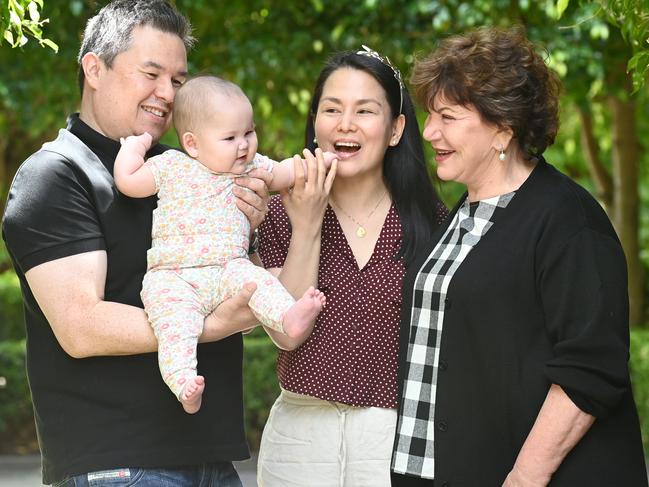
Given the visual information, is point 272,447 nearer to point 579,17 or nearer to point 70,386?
point 70,386

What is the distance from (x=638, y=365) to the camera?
9.11 meters

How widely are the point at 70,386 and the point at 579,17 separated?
18.2ft

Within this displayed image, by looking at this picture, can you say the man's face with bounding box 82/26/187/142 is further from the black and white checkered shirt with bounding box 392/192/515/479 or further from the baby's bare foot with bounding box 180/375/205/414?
the black and white checkered shirt with bounding box 392/192/515/479

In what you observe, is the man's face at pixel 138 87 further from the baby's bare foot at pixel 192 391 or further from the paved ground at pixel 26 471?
the paved ground at pixel 26 471

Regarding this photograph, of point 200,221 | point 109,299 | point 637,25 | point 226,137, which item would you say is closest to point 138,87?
point 226,137

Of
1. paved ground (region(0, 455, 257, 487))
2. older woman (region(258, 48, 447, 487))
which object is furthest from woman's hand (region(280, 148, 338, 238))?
paved ground (region(0, 455, 257, 487))

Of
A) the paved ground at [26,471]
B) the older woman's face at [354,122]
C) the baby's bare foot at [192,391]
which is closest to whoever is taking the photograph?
the baby's bare foot at [192,391]

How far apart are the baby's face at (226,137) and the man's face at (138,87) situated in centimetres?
16

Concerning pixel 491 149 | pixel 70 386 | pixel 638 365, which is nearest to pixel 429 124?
pixel 491 149

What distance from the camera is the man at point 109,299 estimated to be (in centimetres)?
288

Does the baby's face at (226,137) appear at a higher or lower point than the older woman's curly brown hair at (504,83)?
lower

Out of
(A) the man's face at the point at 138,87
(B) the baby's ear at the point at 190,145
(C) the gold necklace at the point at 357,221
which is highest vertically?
(A) the man's face at the point at 138,87

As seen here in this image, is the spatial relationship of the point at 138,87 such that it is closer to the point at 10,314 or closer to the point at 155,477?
the point at 155,477

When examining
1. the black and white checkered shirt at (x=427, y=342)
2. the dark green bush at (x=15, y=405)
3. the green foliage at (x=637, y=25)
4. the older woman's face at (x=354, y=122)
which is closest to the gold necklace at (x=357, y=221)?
the older woman's face at (x=354, y=122)
